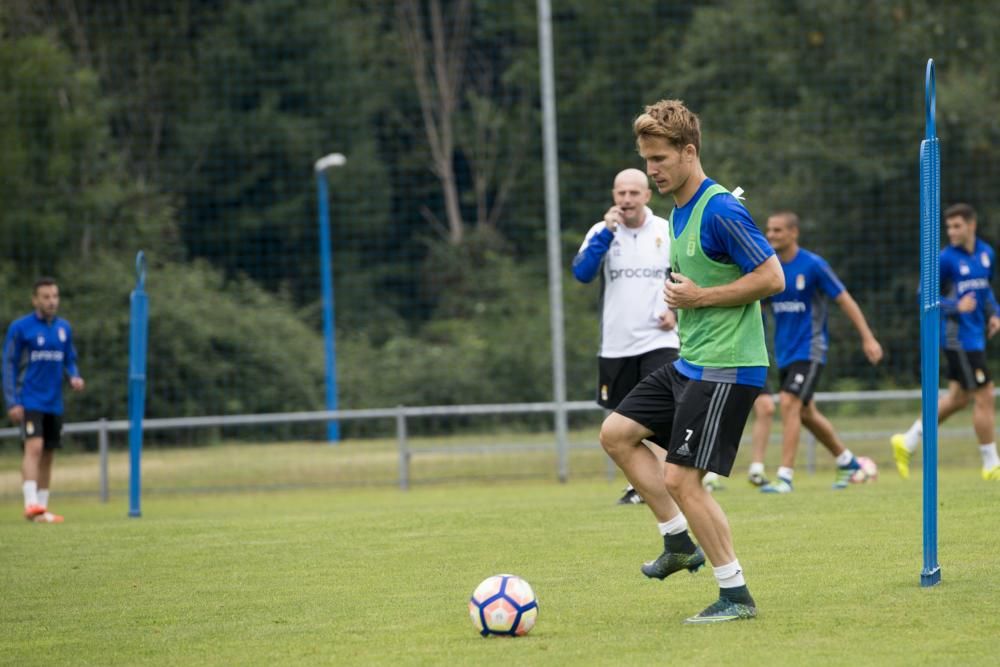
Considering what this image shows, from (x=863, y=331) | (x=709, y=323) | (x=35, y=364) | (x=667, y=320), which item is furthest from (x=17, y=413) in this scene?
(x=709, y=323)

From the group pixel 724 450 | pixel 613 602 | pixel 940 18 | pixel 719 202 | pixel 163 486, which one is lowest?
pixel 163 486

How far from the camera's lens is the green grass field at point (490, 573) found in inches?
229

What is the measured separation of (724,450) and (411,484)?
11912 mm

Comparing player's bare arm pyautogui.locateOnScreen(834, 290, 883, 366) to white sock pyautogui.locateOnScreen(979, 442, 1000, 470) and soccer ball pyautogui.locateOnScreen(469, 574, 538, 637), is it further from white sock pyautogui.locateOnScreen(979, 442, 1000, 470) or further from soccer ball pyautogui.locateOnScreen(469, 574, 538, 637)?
soccer ball pyautogui.locateOnScreen(469, 574, 538, 637)

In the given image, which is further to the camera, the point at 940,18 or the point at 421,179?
the point at 421,179

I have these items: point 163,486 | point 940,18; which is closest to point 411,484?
Result: point 163,486

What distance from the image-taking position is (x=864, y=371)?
2230 cm

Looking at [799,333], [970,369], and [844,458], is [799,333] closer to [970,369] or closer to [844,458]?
[844,458]

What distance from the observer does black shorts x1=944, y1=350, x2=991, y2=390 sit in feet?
43.1

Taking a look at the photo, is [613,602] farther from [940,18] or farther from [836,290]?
[940,18]

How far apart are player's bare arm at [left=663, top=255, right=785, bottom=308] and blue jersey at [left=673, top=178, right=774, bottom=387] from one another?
0.04m

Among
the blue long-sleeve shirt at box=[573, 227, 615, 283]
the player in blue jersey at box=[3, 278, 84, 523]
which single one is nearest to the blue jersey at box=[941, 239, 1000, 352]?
the blue long-sleeve shirt at box=[573, 227, 615, 283]

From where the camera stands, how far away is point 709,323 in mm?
6309

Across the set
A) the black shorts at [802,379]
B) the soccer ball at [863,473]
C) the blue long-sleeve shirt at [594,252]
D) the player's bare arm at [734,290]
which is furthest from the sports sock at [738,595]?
the soccer ball at [863,473]
